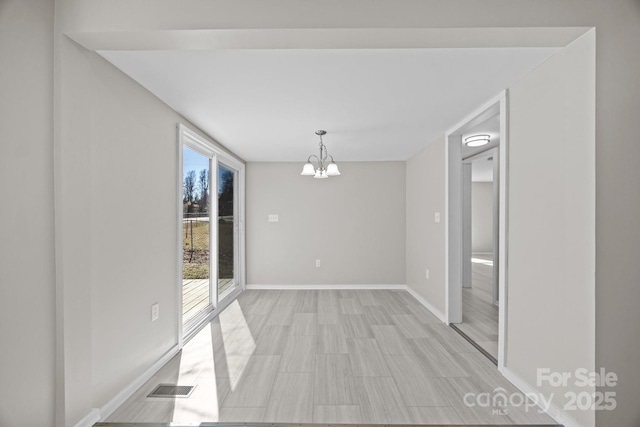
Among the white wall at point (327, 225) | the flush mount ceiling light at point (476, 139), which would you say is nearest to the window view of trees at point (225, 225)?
the white wall at point (327, 225)

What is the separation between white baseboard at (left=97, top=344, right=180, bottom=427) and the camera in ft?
6.35

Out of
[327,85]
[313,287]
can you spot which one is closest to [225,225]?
[313,287]

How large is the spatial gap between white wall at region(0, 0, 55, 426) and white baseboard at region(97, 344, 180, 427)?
331 mm

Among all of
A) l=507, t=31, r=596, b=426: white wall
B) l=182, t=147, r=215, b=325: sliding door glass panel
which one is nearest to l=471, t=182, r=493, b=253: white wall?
l=507, t=31, r=596, b=426: white wall

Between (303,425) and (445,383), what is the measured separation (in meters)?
1.16

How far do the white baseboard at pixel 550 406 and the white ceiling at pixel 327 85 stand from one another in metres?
2.23

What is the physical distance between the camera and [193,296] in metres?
3.88

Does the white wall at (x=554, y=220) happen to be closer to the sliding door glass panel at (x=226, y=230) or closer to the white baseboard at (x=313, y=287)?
the white baseboard at (x=313, y=287)

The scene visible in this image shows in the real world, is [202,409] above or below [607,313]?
below

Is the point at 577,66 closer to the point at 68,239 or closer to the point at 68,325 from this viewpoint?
the point at 68,239

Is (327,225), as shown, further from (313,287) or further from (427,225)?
(427,225)

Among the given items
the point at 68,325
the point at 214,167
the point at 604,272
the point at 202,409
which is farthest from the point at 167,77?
the point at 604,272

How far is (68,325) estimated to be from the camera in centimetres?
168

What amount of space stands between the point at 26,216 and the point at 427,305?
14.2 feet
